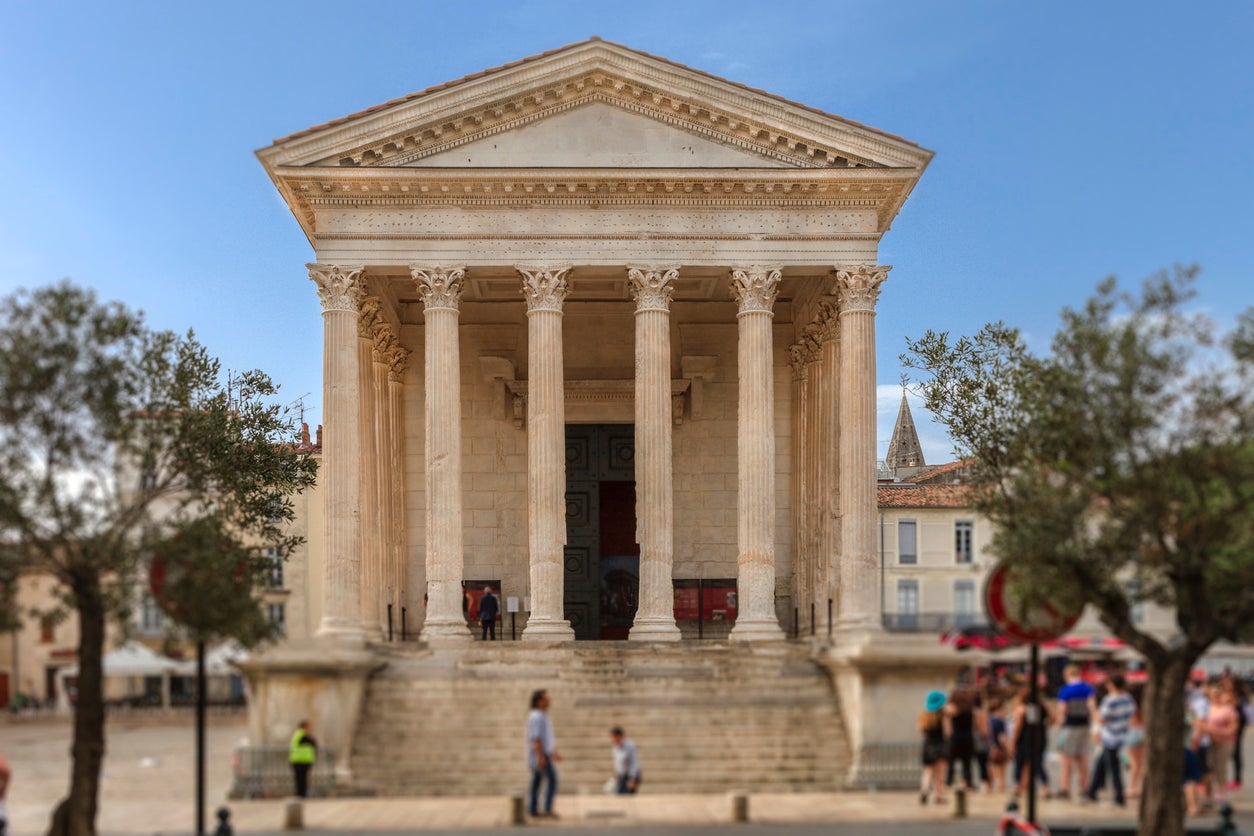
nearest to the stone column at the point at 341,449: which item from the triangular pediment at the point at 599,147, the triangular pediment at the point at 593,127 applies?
the triangular pediment at the point at 593,127

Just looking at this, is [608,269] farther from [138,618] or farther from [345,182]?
[138,618]

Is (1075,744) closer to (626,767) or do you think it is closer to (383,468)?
(626,767)

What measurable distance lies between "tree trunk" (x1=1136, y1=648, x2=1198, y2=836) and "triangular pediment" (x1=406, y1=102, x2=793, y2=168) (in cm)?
1560

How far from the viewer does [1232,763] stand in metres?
19.0

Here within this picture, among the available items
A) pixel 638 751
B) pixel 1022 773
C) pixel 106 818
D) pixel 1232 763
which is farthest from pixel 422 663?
pixel 1232 763

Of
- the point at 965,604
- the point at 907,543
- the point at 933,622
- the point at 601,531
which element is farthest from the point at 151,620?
the point at 601,531

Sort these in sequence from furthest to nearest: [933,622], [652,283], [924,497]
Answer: [924,497]
[652,283]
[933,622]

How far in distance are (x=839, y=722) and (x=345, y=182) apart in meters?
14.6

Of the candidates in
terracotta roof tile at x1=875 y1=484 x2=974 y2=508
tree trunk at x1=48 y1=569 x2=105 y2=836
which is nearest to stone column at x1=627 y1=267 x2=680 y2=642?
terracotta roof tile at x1=875 y1=484 x2=974 y2=508

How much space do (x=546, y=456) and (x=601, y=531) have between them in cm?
685

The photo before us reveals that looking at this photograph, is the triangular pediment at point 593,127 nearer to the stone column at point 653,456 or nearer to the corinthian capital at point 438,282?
the corinthian capital at point 438,282

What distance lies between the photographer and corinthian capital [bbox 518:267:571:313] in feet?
98.3

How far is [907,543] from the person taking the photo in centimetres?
2848

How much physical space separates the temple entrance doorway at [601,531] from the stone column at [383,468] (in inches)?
171
